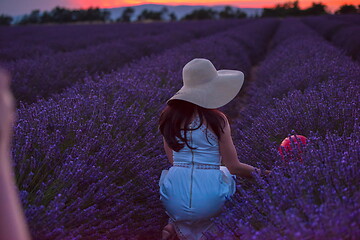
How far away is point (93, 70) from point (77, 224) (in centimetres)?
524

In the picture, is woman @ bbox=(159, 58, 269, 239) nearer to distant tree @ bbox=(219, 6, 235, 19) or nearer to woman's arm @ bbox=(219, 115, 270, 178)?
woman's arm @ bbox=(219, 115, 270, 178)

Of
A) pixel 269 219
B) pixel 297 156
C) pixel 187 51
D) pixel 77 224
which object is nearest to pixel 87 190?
pixel 77 224

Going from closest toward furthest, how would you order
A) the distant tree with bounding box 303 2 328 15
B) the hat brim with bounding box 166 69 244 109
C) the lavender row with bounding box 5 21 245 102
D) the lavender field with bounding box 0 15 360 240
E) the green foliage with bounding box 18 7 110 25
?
the lavender field with bounding box 0 15 360 240, the hat brim with bounding box 166 69 244 109, the lavender row with bounding box 5 21 245 102, the green foliage with bounding box 18 7 110 25, the distant tree with bounding box 303 2 328 15

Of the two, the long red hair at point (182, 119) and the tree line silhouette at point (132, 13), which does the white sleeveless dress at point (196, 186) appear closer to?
the long red hair at point (182, 119)

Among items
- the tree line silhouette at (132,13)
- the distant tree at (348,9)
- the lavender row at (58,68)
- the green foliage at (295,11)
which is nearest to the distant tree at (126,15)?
the tree line silhouette at (132,13)

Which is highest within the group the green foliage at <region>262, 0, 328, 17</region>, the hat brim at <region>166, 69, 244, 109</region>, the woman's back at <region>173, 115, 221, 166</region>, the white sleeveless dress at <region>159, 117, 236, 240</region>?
the hat brim at <region>166, 69, 244, 109</region>

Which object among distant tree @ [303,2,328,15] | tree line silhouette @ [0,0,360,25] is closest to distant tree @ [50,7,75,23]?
tree line silhouette @ [0,0,360,25]

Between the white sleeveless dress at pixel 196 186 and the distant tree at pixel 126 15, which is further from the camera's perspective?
the distant tree at pixel 126 15

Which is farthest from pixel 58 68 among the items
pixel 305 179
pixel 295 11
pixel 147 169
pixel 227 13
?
pixel 295 11

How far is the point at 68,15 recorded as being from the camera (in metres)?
57.1

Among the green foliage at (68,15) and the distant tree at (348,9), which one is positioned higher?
the green foliage at (68,15)

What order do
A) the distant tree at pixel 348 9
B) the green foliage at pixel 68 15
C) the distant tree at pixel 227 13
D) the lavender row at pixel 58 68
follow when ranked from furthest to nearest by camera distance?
the distant tree at pixel 227 13 < the green foliage at pixel 68 15 < the distant tree at pixel 348 9 < the lavender row at pixel 58 68

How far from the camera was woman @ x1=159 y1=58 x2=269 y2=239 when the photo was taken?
2146mm

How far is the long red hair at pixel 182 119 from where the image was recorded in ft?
7.01
